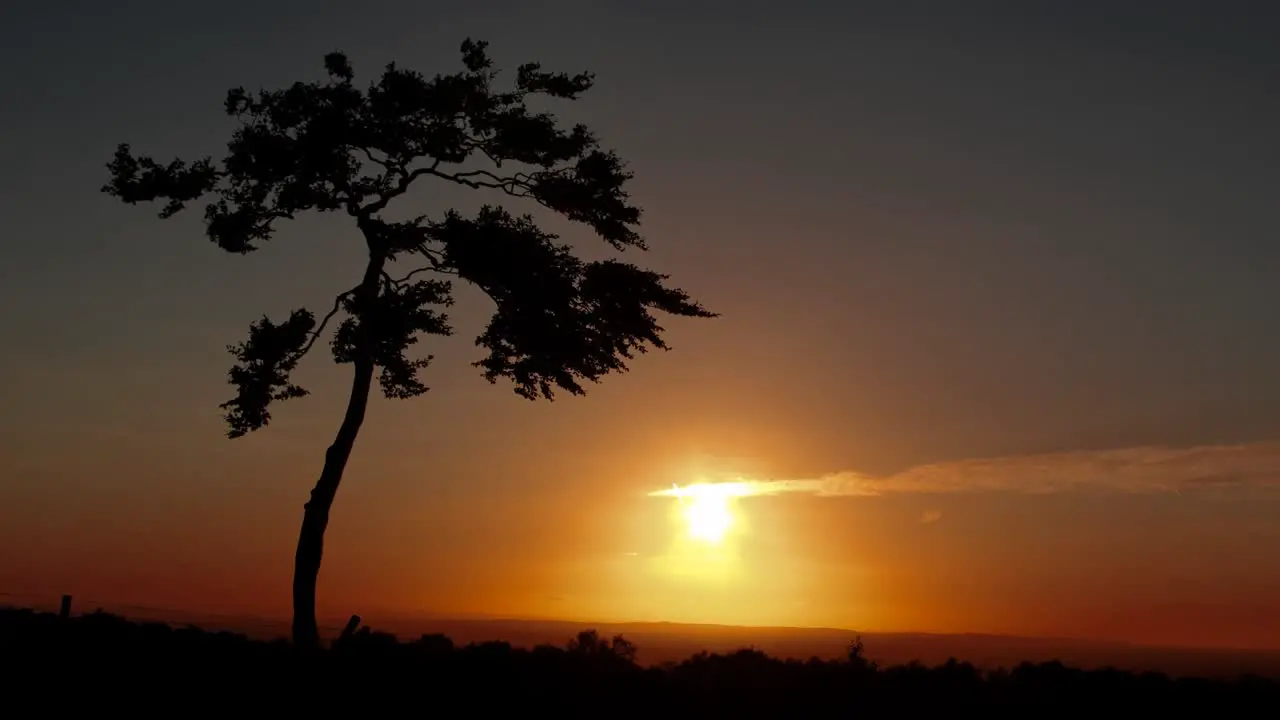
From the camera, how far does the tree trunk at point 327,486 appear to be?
87.9ft

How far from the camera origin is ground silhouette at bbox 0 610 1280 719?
59.8 feet

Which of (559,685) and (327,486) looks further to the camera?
(327,486)

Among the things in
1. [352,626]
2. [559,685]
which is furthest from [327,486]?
[559,685]

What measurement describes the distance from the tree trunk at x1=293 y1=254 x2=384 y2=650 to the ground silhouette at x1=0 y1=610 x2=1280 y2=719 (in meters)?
4.65

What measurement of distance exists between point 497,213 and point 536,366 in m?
3.98

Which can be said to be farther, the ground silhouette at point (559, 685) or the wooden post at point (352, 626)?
the wooden post at point (352, 626)

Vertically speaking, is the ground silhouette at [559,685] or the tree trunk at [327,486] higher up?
the tree trunk at [327,486]

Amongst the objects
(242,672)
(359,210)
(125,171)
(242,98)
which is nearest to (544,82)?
(359,210)

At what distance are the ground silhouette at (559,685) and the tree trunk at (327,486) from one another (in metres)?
4.65

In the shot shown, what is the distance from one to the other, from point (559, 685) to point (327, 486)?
1079 cm

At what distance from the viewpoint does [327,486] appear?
28.0 meters

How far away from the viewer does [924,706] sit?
747 inches

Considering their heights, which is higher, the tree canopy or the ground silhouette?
the tree canopy

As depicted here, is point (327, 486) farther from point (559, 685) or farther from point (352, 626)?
point (559, 685)
